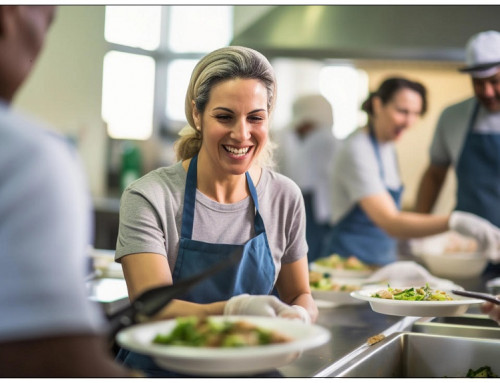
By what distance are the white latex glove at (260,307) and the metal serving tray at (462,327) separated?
2.80 feet

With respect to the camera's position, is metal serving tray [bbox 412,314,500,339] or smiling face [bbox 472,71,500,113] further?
smiling face [bbox 472,71,500,113]

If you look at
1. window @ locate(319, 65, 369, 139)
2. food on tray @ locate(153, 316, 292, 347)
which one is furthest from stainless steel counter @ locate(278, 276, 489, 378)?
window @ locate(319, 65, 369, 139)

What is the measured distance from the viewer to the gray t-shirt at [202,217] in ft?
5.47

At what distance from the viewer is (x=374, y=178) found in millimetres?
3574

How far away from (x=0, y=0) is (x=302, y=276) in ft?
3.54

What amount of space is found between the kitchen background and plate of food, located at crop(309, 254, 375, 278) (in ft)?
7.46

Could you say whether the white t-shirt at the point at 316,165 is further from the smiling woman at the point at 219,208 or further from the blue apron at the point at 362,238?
the smiling woman at the point at 219,208

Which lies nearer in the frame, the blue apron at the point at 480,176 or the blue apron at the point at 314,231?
the blue apron at the point at 480,176

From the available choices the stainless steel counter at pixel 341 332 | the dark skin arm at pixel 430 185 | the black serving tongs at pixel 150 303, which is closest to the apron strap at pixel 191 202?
the stainless steel counter at pixel 341 332

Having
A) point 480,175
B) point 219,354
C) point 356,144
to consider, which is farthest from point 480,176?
point 219,354

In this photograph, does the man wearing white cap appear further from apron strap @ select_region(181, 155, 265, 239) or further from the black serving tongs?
the black serving tongs

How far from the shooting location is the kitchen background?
4.79m

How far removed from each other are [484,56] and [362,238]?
3.60 ft

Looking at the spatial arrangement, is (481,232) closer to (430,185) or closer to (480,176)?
(480,176)
